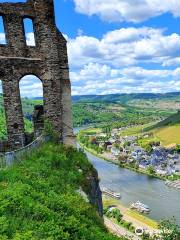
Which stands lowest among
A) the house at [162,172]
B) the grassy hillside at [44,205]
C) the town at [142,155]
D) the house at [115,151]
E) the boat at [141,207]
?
the house at [115,151]

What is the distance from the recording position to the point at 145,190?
299 ft

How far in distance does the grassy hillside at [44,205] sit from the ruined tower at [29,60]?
19.2ft

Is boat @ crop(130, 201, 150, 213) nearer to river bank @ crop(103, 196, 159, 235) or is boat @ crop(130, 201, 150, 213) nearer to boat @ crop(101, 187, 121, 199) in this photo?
river bank @ crop(103, 196, 159, 235)

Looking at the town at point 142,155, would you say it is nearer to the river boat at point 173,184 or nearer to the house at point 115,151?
the house at point 115,151

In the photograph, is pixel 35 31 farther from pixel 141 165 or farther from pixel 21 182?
pixel 141 165

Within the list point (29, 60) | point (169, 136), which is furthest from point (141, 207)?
point (169, 136)

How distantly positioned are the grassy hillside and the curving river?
51.2m

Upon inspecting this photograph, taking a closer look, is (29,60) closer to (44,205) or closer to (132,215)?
(44,205)

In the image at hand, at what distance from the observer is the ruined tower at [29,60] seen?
76.1ft

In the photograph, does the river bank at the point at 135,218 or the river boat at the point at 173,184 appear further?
the river boat at the point at 173,184

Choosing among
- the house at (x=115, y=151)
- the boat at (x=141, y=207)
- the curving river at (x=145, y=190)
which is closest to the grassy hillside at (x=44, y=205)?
the curving river at (x=145, y=190)

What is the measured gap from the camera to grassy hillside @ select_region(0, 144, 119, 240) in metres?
10.9

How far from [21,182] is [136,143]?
17193 centimetres

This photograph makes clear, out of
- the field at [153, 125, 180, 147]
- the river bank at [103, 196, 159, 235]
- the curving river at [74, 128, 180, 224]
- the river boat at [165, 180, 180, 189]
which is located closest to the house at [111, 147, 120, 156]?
the field at [153, 125, 180, 147]
